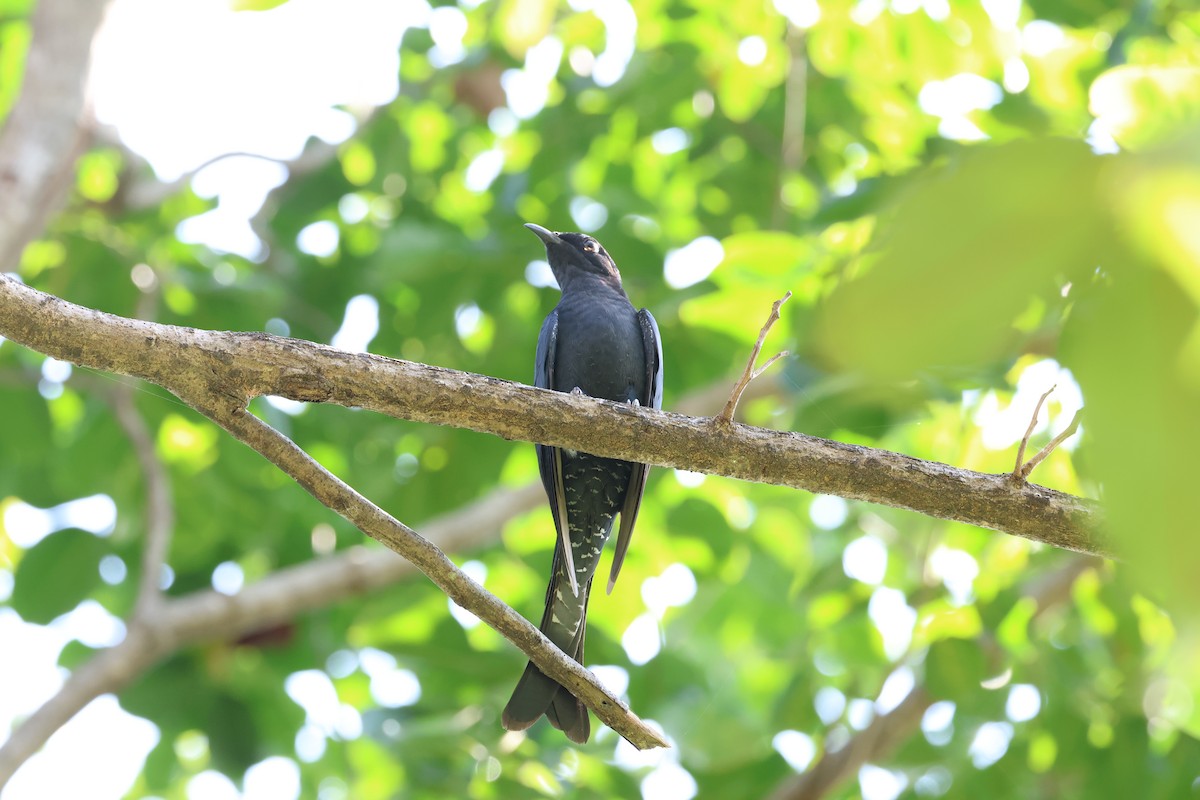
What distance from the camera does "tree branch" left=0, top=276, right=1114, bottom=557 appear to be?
7.94ft

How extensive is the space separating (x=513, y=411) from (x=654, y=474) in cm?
257

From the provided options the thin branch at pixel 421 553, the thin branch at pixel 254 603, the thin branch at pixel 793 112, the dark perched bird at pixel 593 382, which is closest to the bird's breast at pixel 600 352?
the dark perched bird at pixel 593 382

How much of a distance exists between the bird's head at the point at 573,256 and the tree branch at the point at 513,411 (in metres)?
2.56

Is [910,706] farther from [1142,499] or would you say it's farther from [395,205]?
[1142,499]

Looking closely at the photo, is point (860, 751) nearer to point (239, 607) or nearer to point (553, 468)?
point (553, 468)

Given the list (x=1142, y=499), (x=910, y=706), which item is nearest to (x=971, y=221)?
(x=1142, y=499)

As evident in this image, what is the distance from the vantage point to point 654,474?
16.8ft

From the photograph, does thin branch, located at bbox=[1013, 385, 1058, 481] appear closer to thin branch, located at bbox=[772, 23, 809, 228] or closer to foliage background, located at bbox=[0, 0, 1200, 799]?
foliage background, located at bbox=[0, 0, 1200, 799]

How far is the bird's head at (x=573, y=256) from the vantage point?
17.1 feet

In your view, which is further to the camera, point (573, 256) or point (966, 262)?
point (573, 256)

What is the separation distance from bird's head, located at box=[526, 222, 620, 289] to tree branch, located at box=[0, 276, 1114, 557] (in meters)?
2.56

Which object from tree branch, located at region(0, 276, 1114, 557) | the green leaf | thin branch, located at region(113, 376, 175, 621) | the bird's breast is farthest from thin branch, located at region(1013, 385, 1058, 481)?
thin branch, located at region(113, 376, 175, 621)

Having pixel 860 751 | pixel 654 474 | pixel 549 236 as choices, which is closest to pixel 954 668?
pixel 860 751

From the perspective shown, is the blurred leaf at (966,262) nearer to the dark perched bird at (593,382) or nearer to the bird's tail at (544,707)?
the bird's tail at (544,707)
